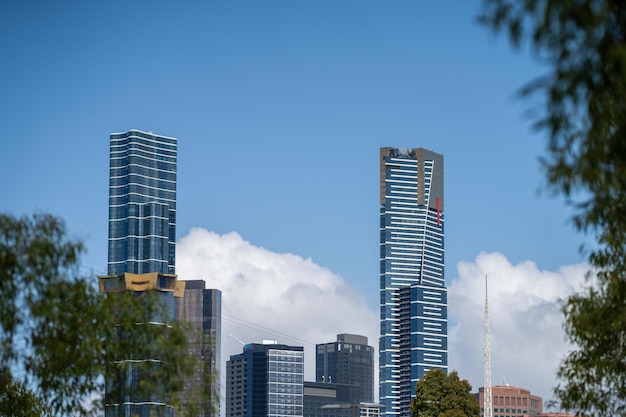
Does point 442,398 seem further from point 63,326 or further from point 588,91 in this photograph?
point 588,91

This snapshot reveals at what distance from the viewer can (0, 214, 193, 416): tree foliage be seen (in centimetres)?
Answer: 3734

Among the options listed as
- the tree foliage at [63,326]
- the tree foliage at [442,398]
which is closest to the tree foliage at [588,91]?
the tree foliage at [63,326]

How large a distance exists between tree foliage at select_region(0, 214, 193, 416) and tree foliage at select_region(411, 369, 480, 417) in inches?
2627

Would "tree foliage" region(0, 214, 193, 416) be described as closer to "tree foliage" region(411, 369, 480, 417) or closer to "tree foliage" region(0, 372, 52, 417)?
"tree foliage" region(0, 372, 52, 417)

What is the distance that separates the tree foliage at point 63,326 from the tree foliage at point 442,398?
6673 centimetres

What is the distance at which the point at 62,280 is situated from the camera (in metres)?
37.9

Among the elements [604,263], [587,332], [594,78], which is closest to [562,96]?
[594,78]

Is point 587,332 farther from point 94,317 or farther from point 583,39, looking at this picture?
point 583,39

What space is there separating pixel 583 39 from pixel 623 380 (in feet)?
67.9

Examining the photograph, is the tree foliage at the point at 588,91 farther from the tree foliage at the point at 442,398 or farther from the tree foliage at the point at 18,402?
the tree foliage at the point at 442,398

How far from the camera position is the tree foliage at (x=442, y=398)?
104 meters

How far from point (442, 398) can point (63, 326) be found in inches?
2778

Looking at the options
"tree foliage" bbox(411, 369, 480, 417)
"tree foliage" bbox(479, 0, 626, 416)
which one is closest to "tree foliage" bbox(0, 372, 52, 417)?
"tree foliage" bbox(479, 0, 626, 416)

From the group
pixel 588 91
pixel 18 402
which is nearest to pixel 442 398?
pixel 18 402
